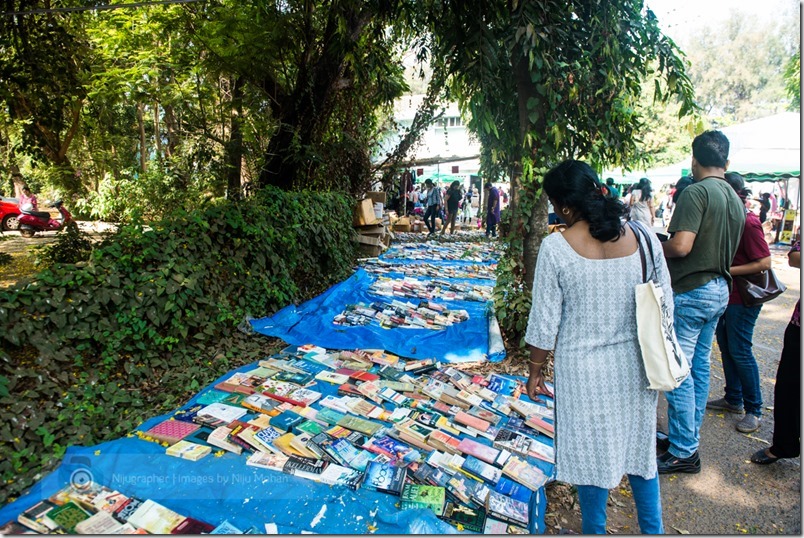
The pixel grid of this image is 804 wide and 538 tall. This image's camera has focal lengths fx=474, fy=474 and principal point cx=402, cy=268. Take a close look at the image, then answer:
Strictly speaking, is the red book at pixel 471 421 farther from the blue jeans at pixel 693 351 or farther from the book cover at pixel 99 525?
the book cover at pixel 99 525

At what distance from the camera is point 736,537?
2.25 metres

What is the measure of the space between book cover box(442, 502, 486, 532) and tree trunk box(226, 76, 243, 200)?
21.0 ft

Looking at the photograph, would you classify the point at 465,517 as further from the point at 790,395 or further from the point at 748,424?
the point at 748,424

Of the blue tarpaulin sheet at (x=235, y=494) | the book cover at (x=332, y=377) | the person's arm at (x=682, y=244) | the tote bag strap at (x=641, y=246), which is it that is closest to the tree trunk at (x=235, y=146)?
the book cover at (x=332, y=377)

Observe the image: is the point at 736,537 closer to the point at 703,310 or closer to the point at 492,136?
the point at 703,310

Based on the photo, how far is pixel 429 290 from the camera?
655cm

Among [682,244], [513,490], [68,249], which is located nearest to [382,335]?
[513,490]

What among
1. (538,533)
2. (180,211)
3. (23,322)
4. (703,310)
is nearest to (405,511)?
(538,533)

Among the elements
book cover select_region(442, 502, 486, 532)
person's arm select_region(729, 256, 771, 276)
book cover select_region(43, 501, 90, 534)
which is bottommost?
book cover select_region(442, 502, 486, 532)

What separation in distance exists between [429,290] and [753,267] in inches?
158

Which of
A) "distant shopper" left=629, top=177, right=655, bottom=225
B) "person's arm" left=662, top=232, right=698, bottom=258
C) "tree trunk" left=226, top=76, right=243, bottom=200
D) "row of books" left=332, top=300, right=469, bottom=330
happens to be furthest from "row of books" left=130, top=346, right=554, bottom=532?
"tree trunk" left=226, top=76, right=243, bottom=200

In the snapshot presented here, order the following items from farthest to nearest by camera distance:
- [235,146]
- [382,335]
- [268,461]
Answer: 1. [235,146]
2. [382,335]
3. [268,461]

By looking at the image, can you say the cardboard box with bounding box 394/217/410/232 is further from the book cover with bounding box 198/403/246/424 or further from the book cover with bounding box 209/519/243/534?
the book cover with bounding box 209/519/243/534

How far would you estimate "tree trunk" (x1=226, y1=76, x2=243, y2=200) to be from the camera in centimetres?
778
